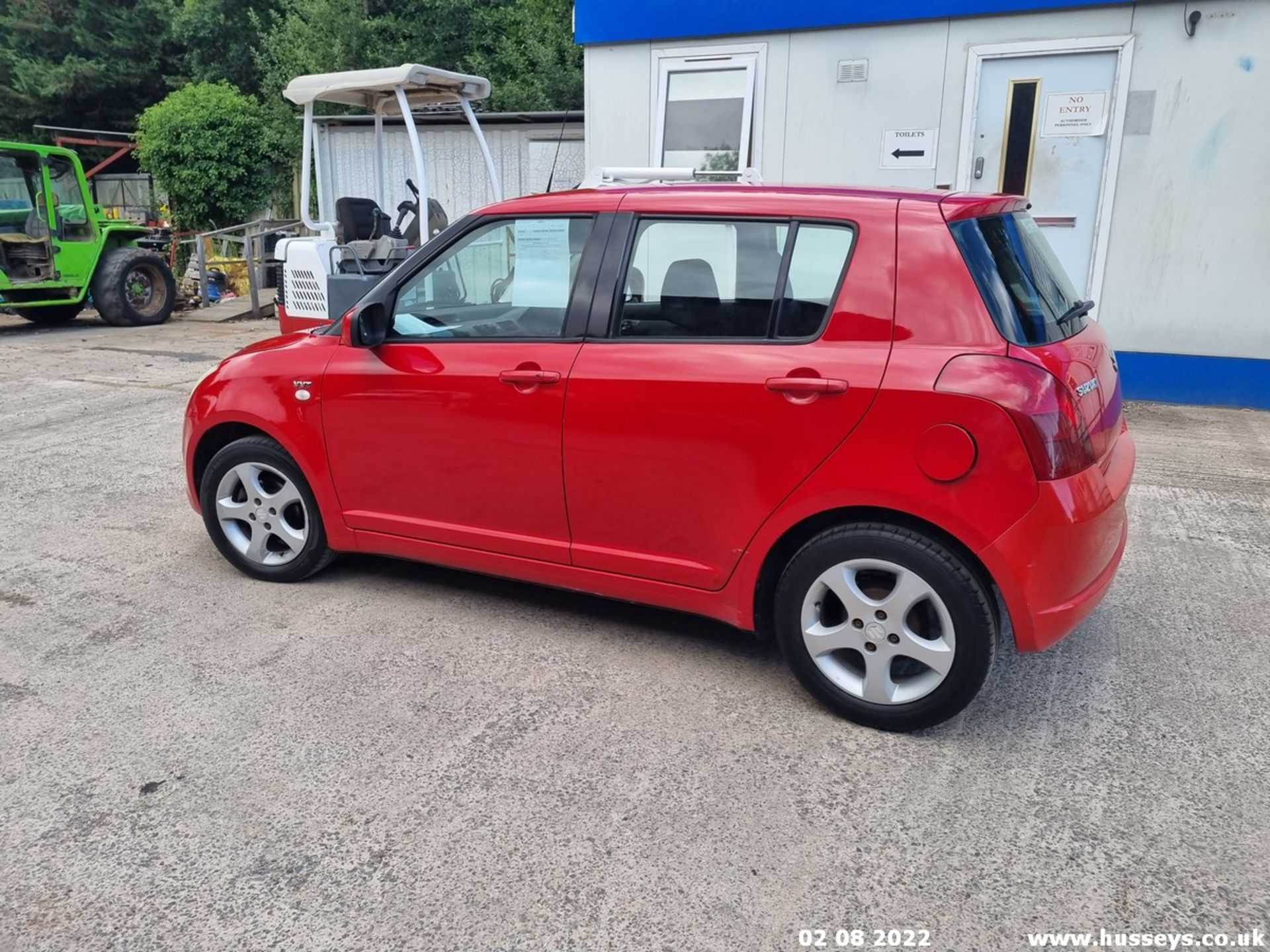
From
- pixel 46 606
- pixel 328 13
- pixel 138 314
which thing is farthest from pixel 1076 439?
pixel 328 13

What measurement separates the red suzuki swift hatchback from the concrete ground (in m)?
0.32

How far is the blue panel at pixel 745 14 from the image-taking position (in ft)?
25.9

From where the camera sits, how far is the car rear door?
3.16 m

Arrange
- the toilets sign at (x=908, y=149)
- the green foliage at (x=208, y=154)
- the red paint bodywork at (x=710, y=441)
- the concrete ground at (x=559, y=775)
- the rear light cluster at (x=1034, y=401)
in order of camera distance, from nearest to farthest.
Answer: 1. the concrete ground at (x=559, y=775)
2. the rear light cluster at (x=1034, y=401)
3. the red paint bodywork at (x=710, y=441)
4. the toilets sign at (x=908, y=149)
5. the green foliage at (x=208, y=154)

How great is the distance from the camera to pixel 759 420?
3225 millimetres

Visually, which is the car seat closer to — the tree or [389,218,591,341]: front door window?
[389,218,591,341]: front door window

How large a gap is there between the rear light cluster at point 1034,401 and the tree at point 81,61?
27.0m

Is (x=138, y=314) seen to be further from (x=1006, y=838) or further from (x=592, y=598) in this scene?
(x=1006, y=838)

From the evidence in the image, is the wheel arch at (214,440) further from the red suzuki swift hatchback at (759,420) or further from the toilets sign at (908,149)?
the toilets sign at (908,149)

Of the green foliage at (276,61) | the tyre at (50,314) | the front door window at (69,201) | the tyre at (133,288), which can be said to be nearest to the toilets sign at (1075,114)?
the green foliage at (276,61)

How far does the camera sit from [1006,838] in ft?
8.89

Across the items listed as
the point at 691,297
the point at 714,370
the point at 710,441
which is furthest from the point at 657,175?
the point at 710,441

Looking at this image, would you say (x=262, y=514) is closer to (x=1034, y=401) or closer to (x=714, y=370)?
(x=714, y=370)

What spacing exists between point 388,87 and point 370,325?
18.5 feet
